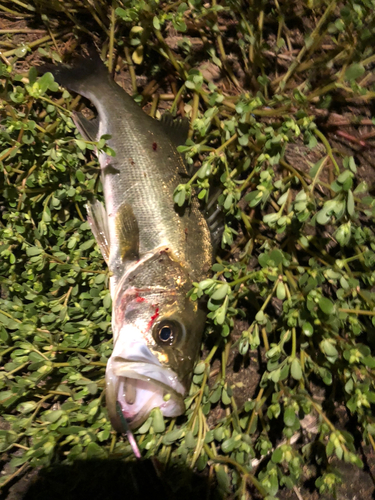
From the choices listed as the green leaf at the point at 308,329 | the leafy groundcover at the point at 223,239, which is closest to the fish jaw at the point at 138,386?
the leafy groundcover at the point at 223,239

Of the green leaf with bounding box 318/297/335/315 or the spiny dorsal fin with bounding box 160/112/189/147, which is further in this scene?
the spiny dorsal fin with bounding box 160/112/189/147

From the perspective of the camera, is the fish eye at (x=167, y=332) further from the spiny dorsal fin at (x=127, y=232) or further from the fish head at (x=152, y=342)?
the spiny dorsal fin at (x=127, y=232)

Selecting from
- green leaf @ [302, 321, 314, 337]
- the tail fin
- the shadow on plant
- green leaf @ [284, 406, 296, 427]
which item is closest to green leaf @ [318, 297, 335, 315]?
green leaf @ [302, 321, 314, 337]

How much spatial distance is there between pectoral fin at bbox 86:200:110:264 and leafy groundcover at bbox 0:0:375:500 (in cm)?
6

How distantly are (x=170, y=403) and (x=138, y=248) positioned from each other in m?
0.81

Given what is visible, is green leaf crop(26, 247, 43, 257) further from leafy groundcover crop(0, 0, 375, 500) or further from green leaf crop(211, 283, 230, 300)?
green leaf crop(211, 283, 230, 300)

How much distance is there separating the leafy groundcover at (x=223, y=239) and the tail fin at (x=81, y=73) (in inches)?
4.0

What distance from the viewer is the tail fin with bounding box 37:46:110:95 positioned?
206 cm

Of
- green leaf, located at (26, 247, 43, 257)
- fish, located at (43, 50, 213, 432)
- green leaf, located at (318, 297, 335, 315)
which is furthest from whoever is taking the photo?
green leaf, located at (26, 247, 43, 257)

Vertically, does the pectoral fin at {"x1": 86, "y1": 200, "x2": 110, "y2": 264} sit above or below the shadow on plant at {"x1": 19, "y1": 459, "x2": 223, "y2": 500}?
above

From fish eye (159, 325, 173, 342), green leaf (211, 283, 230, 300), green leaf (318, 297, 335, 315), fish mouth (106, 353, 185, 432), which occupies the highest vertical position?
green leaf (318, 297, 335, 315)

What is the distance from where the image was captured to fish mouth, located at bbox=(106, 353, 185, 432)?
1617 mm

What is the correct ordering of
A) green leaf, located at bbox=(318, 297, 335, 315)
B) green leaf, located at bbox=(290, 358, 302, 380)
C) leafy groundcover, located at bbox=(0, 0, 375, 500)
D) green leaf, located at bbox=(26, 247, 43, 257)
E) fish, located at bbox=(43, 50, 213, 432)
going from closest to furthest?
green leaf, located at bbox=(318, 297, 335, 315) → green leaf, located at bbox=(290, 358, 302, 380) → leafy groundcover, located at bbox=(0, 0, 375, 500) → fish, located at bbox=(43, 50, 213, 432) → green leaf, located at bbox=(26, 247, 43, 257)

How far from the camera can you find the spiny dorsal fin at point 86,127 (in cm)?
201
